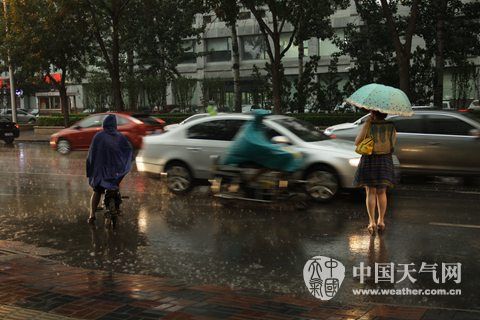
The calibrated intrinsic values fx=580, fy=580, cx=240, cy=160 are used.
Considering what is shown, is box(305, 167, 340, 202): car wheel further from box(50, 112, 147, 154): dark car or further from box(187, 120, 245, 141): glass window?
box(50, 112, 147, 154): dark car

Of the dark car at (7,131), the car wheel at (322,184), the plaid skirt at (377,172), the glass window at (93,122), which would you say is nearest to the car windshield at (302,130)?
the car wheel at (322,184)

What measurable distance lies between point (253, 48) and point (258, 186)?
150 feet

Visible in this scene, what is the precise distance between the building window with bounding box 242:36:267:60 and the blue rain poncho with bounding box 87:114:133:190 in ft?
150

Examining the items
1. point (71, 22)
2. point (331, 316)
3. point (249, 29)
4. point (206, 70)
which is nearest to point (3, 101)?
point (206, 70)

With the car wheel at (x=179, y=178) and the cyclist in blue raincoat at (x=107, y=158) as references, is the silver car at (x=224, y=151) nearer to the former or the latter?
the car wheel at (x=179, y=178)

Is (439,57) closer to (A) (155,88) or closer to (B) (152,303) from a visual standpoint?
(A) (155,88)

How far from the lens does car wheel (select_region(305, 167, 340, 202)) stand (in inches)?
410

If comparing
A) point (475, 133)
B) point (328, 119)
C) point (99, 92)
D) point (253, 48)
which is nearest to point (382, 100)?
point (475, 133)

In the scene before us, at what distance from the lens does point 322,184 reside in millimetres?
10461

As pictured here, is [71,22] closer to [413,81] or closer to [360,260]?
[413,81]

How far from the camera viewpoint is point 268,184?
9500 millimetres

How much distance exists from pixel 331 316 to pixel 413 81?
85.9ft

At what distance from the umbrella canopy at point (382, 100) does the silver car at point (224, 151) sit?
2.81 meters

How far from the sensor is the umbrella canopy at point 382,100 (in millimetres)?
7410
